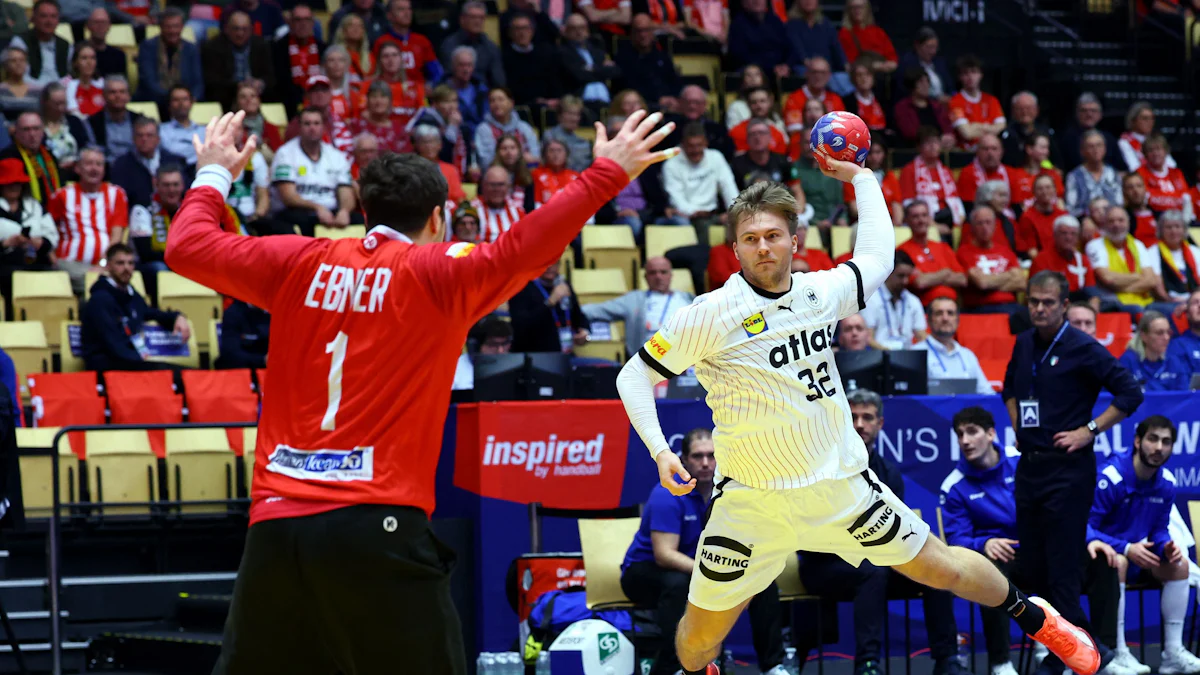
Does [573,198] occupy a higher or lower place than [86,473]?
higher

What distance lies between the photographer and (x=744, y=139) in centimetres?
1603

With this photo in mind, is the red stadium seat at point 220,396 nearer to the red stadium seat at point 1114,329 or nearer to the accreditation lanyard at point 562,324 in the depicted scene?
the accreditation lanyard at point 562,324

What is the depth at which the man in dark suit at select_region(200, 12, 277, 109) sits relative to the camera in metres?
14.7

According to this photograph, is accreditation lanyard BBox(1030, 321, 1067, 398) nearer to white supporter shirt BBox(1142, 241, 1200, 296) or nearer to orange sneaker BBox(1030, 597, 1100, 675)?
orange sneaker BBox(1030, 597, 1100, 675)

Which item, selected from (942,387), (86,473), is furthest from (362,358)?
(942,387)

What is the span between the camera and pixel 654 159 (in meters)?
3.99

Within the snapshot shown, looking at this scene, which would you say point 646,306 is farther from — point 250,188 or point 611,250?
point 250,188

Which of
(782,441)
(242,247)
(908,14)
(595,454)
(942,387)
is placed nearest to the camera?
(242,247)

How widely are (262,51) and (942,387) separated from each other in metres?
7.79

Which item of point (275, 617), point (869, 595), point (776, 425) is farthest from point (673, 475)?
point (869, 595)

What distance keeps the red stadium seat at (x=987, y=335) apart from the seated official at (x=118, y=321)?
261 inches

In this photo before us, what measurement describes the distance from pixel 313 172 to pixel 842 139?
331 inches

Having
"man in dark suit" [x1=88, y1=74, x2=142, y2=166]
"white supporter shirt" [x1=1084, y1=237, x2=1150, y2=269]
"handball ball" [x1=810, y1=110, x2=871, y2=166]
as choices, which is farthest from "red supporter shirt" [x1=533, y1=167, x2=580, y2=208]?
"handball ball" [x1=810, y1=110, x2=871, y2=166]

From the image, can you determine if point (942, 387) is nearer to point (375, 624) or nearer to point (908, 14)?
point (375, 624)
